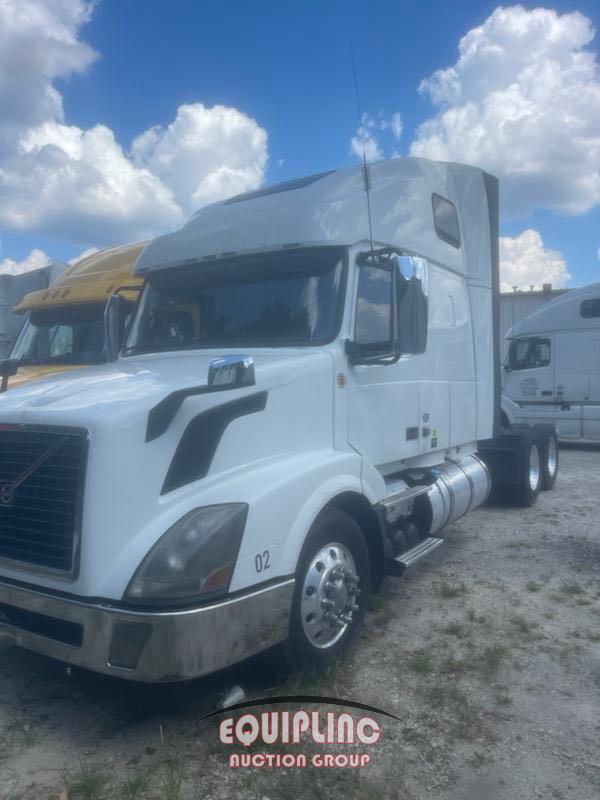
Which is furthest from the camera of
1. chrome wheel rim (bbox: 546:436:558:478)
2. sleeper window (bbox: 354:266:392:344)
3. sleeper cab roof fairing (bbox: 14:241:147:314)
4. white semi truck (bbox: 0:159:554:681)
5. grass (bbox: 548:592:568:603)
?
chrome wheel rim (bbox: 546:436:558:478)

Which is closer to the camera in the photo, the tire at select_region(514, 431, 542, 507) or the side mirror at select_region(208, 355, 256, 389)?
the side mirror at select_region(208, 355, 256, 389)

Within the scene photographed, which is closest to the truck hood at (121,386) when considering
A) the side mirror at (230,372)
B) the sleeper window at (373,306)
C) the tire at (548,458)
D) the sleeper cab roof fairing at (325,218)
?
the side mirror at (230,372)

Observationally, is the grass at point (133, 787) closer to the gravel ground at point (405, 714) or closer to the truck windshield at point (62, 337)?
the gravel ground at point (405, 714)

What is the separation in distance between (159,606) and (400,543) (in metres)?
2.60

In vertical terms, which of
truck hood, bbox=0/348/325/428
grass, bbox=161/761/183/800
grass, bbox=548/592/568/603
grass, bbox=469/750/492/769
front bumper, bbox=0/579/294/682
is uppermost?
truck hood, bbox=0/348/325/428

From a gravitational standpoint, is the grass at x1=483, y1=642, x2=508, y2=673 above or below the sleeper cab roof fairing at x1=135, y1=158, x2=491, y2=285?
below

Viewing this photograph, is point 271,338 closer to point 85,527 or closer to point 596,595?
point 85,527

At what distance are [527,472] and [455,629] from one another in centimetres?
442

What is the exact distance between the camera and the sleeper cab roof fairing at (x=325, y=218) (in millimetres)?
4719

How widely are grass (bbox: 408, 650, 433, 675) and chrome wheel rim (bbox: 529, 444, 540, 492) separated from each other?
5.06 m

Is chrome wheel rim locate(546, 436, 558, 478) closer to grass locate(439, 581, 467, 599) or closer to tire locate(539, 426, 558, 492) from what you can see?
tire locate(539, 426, 558, 492)

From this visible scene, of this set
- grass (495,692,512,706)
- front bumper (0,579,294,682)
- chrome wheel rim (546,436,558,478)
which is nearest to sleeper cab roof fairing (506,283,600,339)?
chrome wheel rim (546,436,558,478)

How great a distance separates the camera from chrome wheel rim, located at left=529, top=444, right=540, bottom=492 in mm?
9031

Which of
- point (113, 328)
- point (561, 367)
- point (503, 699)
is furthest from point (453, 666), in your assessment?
point (561, 367)
